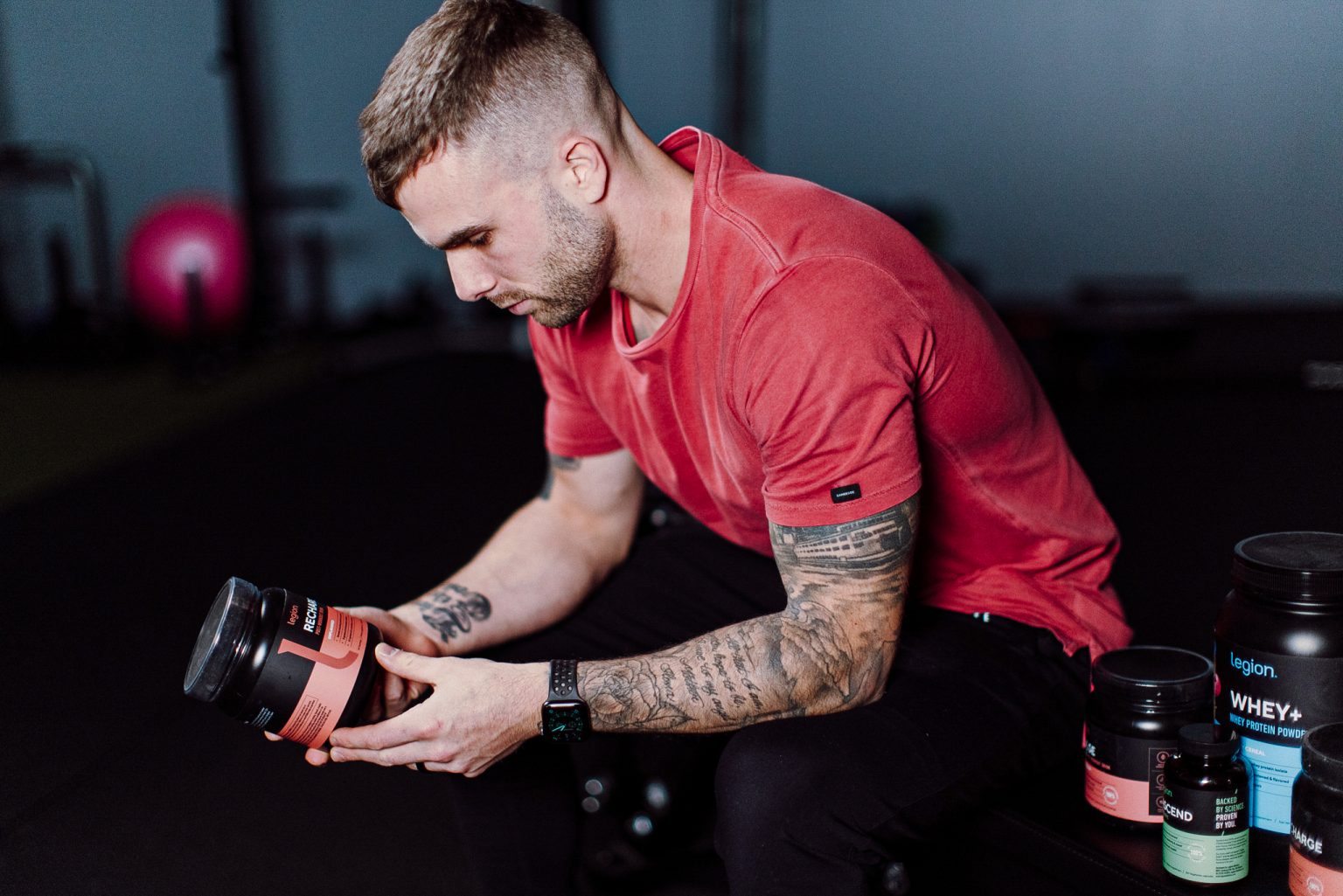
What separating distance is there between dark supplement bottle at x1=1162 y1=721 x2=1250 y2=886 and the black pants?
14cm

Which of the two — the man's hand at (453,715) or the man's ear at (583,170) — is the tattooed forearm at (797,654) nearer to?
the man's hand at (453,715)

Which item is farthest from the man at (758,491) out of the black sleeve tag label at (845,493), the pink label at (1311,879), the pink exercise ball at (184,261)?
the pink exercise ball at (184,261)

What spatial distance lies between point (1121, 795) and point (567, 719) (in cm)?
45

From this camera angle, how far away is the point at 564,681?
3.14ft

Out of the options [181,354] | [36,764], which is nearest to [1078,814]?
[36,764]

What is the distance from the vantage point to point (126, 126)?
4.83 meters

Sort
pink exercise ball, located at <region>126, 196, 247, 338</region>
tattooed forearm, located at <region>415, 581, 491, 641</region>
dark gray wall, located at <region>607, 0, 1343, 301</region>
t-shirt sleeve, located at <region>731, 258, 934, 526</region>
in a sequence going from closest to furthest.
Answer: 1. t-shirt sleeve, located at <region>731, 258, 934, 526</region>
2. tattooed forearm, located at <region>415, 581, 491, 641</region>
3. pink exercise ball, located at <region>126, 196, 247, 338</region>
4. dark gray wall, located at <region>607, 0, 1343, 301</region>

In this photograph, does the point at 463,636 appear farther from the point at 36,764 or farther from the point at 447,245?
the point at 36,764

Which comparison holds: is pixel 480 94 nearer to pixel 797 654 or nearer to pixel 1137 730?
pixel 797 654

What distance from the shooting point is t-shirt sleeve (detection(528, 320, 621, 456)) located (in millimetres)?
1264

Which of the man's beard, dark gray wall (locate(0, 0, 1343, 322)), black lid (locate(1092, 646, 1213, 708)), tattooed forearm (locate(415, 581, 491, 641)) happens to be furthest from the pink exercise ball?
black lid (locate(1092, 646, 1213, 708))

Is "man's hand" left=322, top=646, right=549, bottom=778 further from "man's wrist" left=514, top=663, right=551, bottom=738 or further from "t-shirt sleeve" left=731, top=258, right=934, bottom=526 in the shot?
"t-shirt sleeve" left=731, top=258, right=934, bottom=526

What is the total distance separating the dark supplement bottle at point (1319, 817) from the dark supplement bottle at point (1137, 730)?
112mm

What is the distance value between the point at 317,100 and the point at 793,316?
182 inches
